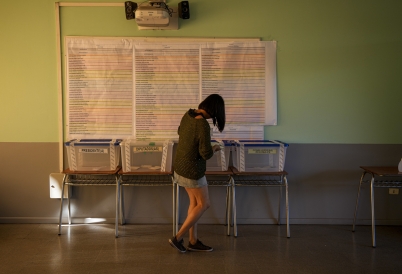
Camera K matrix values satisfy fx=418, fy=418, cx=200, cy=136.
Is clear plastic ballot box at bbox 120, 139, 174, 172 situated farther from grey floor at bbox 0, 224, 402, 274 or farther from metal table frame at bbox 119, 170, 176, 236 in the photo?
grey floor at bbox 0, 224, 402, 274

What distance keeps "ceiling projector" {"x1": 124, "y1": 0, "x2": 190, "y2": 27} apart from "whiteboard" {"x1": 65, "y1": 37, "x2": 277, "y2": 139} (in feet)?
0.75

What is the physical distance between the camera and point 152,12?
3.93 m

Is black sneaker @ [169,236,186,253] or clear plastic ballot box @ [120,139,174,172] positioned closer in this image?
black sneaker @ [169,236,186,253]

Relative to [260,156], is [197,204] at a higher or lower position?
lower

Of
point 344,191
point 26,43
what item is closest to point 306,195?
point 344,191

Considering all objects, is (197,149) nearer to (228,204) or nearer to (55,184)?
(228,204)

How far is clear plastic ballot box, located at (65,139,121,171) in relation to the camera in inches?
157

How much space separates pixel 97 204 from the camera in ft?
14.5

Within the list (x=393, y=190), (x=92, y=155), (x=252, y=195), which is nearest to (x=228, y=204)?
(x=252, y=195)

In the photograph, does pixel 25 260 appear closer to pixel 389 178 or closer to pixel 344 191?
pixel 344 191

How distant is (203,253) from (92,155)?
141 centimetres

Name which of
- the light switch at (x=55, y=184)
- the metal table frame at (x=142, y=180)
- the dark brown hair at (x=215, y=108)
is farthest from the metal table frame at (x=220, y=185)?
the light switch at (x=55, y=184)

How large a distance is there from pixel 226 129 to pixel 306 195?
1.11 meters

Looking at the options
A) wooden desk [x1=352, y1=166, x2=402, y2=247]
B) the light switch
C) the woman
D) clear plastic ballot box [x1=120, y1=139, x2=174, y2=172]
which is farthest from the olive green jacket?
wooden desk [x1=352, y1=166, x2=402, y2=247]
